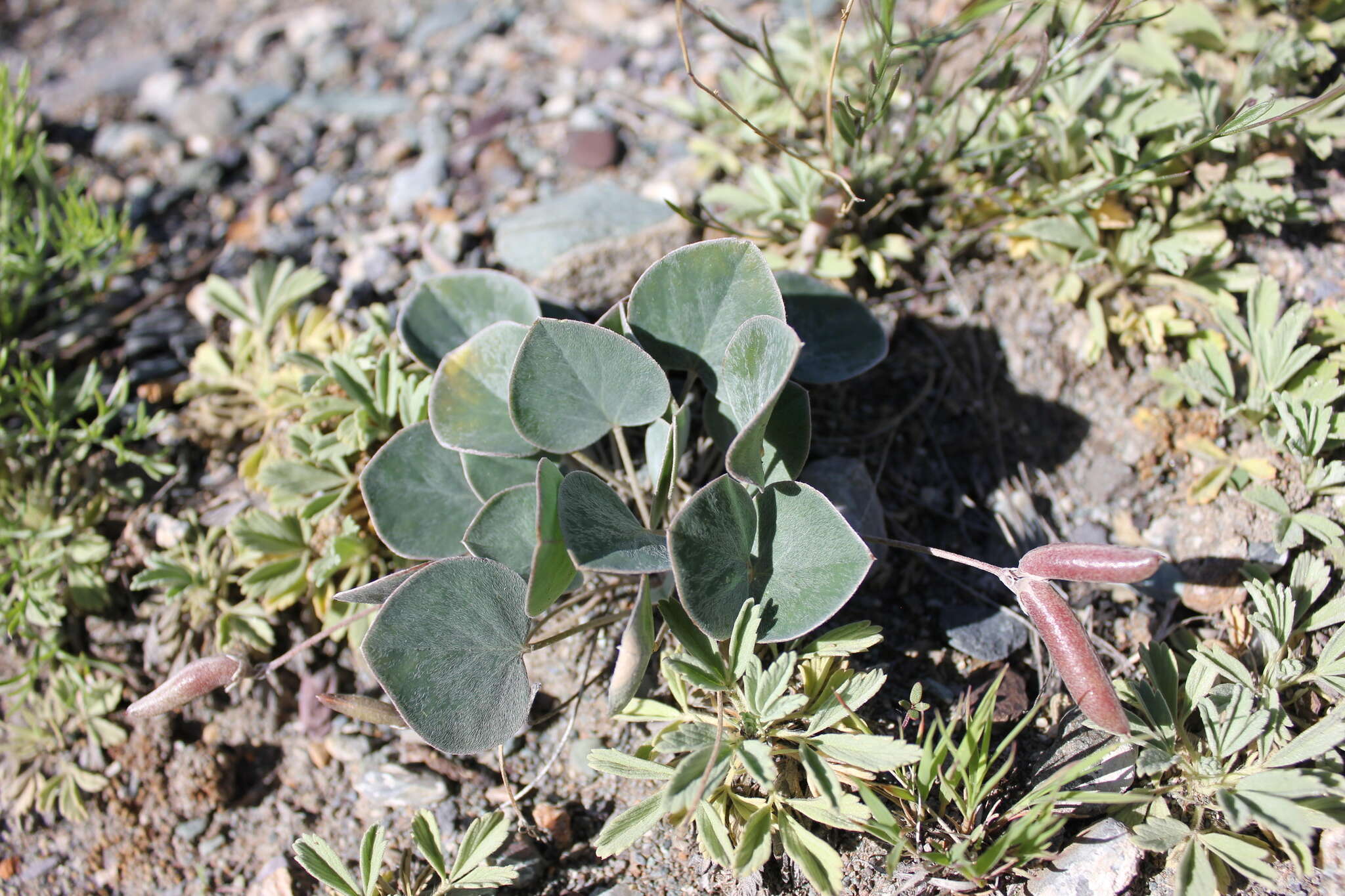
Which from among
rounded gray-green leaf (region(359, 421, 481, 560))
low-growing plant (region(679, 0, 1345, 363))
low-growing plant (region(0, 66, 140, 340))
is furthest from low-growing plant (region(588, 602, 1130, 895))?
low-growing plant (region(0, 66, 140, 340))

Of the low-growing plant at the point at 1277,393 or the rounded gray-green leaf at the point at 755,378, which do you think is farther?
the low-growing plant at the point at 1277,393

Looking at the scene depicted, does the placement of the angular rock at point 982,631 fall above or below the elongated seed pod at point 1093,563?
below

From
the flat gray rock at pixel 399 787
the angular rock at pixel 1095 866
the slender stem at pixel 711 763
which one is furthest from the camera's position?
the flat gray rock at pixel 399 787

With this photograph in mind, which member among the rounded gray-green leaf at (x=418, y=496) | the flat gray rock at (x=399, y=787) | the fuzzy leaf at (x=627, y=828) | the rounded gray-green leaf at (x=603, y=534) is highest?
the rounded gray-green leaf at (x=603, y=534)

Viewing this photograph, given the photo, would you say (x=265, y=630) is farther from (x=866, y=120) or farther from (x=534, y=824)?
(x=866, y=120)

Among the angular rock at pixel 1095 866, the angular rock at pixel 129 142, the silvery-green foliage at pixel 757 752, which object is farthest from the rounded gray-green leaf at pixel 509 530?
the angular rock at pixel 129 142

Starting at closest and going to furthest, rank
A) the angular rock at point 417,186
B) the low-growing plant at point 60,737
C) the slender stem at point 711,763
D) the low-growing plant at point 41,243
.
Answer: the slender stem at point 711,763 < the low-growing plant at point 60,737 < the low-growing plant at point 41,243 < the angular rock at point 417,186

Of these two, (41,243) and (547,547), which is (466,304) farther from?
(41,243)

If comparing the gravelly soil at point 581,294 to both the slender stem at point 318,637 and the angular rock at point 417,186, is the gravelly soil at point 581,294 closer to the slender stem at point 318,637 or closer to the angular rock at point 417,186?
the angular rock at point 417,186
